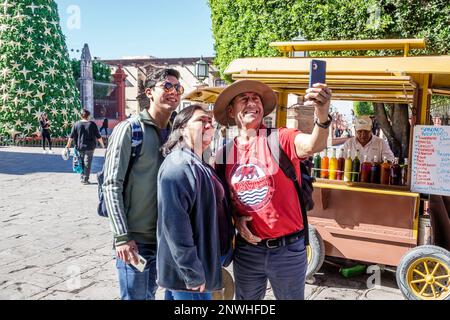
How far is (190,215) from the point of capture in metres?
2.26

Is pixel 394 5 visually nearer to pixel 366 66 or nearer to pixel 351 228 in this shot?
pixel 366 66

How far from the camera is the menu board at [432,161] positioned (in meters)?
4.02

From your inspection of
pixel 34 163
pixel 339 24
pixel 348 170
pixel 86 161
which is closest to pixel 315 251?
pixel 348 170

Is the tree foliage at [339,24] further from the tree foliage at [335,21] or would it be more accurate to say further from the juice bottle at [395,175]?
the juice bottle at [395,175]

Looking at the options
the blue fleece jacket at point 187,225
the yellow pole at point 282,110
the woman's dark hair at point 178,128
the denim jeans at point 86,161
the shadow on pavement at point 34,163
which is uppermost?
the yellow pole at point 282,110

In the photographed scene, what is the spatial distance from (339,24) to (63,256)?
22.1ft

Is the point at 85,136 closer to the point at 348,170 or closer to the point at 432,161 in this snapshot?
the point at 348,170

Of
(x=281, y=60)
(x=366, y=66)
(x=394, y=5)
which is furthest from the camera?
(x=394, y=5)

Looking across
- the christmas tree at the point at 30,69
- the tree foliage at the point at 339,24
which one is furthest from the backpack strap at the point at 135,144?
the christmas tree at the point at 30,69

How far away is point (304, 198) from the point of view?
2602mm

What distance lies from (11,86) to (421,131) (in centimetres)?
1962

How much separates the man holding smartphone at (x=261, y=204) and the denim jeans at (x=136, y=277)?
0.54 meters
